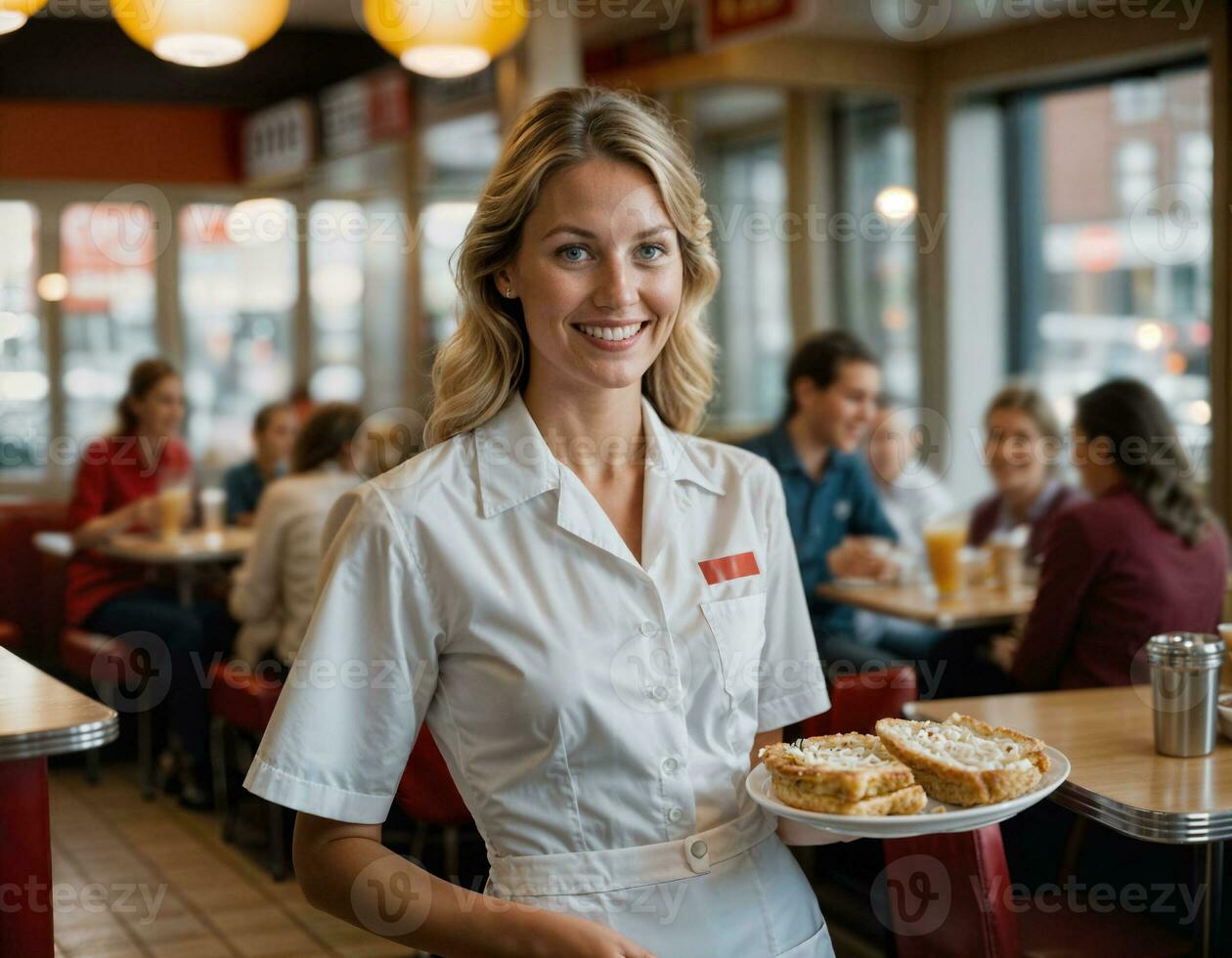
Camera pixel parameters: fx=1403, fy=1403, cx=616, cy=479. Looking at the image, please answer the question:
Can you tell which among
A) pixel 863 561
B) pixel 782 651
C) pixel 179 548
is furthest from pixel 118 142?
pixel 782 651

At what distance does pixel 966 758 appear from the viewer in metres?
1.53

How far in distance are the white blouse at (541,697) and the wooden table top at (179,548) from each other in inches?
136

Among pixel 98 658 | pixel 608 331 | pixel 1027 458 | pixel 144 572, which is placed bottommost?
pixel 98 658

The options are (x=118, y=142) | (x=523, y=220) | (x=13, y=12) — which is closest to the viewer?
(x=523, y=220)

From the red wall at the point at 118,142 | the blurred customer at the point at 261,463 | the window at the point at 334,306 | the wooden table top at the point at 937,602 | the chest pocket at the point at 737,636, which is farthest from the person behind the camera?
the window at the point at 334,306

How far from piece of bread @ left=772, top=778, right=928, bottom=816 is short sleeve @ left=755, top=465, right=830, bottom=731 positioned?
0.87 feet

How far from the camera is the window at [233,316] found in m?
8.91

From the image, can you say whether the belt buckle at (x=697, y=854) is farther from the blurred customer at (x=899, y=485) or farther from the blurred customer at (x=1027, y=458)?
the blurred customer at (x=899, y=485)

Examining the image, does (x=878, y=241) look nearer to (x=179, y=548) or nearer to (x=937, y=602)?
(x=937, y=602)

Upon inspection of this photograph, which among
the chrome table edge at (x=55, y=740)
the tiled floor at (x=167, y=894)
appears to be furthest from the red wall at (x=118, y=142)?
the chrome table edge at (x=55, y=740)

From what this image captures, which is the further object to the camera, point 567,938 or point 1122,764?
point 1122,764

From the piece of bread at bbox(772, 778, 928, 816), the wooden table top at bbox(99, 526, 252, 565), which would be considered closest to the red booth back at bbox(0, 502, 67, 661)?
the wooden table top at bbox(99, 526, 252, 565)

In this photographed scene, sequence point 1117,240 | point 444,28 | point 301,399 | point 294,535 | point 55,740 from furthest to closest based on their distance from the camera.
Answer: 1. point 301,399
2. point 1117,240
3. point 294,535
4. point 444,28
5. point 55,740

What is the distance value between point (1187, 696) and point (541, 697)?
3.47 feet
